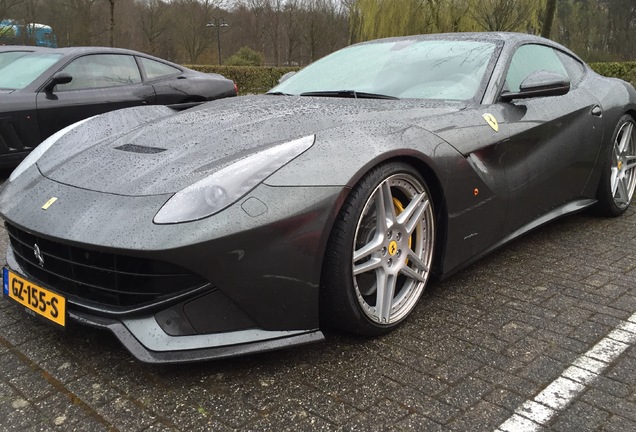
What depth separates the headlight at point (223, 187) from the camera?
1832mm

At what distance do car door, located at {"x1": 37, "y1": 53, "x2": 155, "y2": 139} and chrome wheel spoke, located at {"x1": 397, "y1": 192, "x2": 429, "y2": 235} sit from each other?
Answer: 4127mm

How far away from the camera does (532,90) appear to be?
2859 millimetres

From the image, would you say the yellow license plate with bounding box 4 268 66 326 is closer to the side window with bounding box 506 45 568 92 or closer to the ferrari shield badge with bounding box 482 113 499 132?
the ferrari shield badge with bounding box 482 113 499 132

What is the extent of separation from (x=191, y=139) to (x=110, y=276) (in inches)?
26.9

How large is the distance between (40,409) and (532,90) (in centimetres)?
258

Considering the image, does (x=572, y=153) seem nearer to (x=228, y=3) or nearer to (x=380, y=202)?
(x=380, y=202)

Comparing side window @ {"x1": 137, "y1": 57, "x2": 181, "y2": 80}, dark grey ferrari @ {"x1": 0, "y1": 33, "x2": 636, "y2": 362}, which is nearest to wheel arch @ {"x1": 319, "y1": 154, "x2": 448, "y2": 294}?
dark grey ferrari @ {"x1": 0, "y1": 33, "x2": 636, "y2": 362}

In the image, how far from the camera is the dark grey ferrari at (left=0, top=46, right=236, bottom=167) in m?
5.04

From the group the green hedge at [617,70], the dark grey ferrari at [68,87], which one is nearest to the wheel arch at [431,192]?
the dark grey ferrari at [68,87]

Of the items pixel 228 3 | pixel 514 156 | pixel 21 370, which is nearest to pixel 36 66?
pixel 21 370

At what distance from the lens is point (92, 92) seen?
5.60 metres

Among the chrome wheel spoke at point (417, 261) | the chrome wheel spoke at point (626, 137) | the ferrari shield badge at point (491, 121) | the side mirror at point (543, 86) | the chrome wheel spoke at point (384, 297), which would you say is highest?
the side mirror at point (543, 86)

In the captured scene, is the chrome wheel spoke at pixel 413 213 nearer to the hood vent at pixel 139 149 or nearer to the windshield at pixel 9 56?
the hood vent at pixel 139 149

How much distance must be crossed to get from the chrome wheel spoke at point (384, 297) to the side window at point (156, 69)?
4780mm
